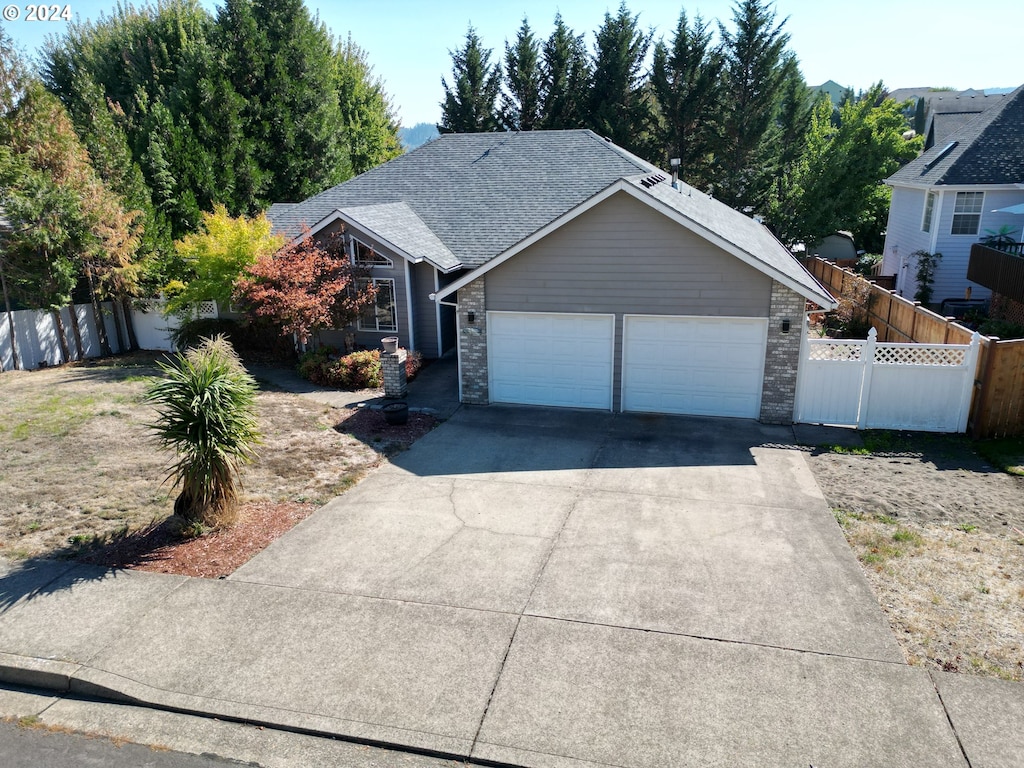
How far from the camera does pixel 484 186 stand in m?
21.6

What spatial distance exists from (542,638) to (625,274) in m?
8.55

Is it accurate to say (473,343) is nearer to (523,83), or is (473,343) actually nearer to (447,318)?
(447,318)

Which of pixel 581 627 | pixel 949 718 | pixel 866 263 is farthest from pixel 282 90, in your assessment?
pixel 949 718

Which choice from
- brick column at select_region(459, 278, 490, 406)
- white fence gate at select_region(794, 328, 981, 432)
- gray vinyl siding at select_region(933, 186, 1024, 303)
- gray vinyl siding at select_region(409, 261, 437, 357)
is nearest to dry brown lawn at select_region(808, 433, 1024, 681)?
white fence gate at select_region(794, 328, 981, 432)

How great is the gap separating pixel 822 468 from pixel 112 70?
135ft

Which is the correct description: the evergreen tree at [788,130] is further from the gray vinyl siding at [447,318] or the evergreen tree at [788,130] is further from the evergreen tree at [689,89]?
the gray vinyl siding at [447,318]

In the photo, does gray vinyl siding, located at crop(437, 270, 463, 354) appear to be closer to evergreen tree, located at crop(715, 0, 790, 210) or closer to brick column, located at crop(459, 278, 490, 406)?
brick column, located at crop(459, 278, 490, 406)

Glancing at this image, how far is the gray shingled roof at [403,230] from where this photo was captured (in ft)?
58.1

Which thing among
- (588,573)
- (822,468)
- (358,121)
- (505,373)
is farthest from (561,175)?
(358,121)

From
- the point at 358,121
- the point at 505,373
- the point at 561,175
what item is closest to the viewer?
the point at 505,373

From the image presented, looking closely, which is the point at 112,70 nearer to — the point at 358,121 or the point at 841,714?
the point at 358,121

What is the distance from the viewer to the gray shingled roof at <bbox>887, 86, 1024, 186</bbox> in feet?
68.9

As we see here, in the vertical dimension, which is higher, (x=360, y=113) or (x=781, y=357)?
(x=360, y=113)

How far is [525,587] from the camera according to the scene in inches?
312
